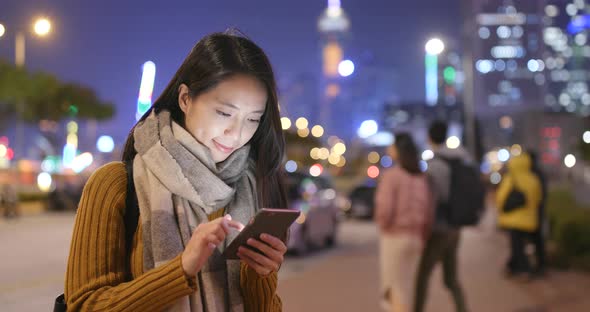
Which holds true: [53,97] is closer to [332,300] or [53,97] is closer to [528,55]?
[528,55]

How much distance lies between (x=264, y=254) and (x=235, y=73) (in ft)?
1.76

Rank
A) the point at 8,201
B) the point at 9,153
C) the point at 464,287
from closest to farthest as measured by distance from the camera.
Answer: the point at 464,287 → the point at 8,201 → the point at 9,153

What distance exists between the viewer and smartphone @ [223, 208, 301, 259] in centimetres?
214

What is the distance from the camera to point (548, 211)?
1853 cm

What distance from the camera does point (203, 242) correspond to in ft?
6.91

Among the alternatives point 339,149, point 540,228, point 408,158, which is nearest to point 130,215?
point 408,158

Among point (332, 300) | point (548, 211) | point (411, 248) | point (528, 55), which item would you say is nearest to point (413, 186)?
point (411, 248)

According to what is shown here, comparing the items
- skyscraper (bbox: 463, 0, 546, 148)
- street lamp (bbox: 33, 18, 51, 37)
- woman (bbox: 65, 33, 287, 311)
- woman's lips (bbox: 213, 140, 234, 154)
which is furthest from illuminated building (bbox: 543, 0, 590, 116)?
woman's lips (bbox: 213, 140, 234, 154)

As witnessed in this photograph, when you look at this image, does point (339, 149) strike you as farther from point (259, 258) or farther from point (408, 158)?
point (259, 258)

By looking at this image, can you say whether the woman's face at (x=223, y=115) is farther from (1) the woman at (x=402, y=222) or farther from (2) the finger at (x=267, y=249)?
(1) the woman at (x=402, y=222)

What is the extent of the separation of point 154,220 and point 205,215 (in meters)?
0.19

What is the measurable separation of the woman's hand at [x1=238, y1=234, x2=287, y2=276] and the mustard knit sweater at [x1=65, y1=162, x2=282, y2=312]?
17 centimetres

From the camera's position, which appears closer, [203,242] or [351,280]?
[203,242]

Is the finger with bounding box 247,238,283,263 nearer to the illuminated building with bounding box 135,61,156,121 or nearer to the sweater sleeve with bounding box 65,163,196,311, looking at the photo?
the sweater sleeve with bounding box 65,163,196,311
